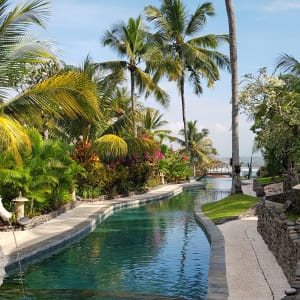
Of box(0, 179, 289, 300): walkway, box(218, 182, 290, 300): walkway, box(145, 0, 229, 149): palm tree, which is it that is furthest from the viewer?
box(145, 0, 229, 149): palm tree

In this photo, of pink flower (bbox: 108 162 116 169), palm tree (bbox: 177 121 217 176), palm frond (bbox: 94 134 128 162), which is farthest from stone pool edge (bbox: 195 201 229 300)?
palm tree (bbox: 177 121 217 176)

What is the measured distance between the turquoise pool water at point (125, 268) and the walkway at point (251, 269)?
0.60m

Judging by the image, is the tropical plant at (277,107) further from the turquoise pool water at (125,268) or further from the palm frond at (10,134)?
the palm frond at (10,134)

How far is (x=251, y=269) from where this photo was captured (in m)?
8.60

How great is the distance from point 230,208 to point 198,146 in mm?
33596

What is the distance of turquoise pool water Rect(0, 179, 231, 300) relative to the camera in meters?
8.00

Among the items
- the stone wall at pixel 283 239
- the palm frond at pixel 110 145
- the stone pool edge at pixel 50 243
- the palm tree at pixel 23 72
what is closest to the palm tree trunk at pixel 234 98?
the stone pool edge at pixel 50 243

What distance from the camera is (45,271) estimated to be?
9.54 meters

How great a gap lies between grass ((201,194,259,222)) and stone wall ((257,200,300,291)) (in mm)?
4047

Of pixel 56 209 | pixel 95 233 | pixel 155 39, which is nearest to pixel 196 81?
pixel 155 39

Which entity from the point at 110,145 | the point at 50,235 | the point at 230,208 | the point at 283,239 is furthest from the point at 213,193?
the point at 283,239

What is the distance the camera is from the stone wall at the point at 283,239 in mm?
7161

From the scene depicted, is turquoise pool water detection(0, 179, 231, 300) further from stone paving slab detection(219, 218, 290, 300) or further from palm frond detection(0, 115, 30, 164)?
palm frond detection(0, 115, 30, 164)

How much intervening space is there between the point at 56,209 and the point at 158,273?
9.33 metres
